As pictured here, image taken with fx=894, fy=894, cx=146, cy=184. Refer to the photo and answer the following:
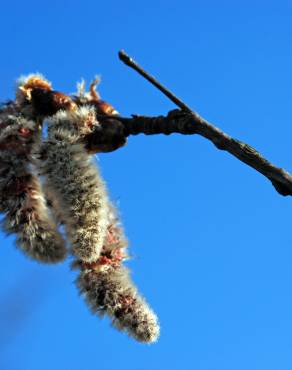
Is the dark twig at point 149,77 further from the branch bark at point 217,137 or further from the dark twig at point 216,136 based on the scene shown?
the branch bark at point 217,137

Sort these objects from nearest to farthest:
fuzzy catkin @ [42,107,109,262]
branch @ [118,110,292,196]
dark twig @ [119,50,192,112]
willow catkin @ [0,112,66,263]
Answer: branch @ [118,110,292,196]
dark twig @ [119,50,192,112]
fuzzy catkin @ [42,107,109,262]
willow catkin @ [0,112,66,263]

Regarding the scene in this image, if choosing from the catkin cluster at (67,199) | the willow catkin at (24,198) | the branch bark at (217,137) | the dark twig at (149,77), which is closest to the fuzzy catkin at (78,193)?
the catkin cluster at (67,199)

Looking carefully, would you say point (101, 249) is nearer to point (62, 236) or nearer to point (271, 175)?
point (62, 236)

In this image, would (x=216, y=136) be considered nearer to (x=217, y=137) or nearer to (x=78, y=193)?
(x=217, y=137)

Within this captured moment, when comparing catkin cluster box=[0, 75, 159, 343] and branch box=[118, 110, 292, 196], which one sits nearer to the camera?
branch box=[118, 110, 292, 196]

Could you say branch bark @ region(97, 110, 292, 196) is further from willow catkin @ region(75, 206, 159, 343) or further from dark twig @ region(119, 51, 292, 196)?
willow catkin @ region(75, 206, 159, 343)

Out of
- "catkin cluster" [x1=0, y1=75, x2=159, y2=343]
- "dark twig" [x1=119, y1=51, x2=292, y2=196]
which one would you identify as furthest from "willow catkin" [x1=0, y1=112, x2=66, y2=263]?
"dark twig" [x1=119, y1=51, x2=292, y2=196]
